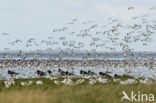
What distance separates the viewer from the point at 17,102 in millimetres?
23797

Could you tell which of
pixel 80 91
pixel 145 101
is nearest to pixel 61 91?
pixel 80 91

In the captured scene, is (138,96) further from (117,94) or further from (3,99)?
(3,99)

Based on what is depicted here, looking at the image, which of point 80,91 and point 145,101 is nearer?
point 145,101

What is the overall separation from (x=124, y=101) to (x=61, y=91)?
4232 mm

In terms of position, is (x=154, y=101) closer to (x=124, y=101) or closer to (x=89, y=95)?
(x=124, y=101)

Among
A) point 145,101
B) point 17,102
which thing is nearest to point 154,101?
point 145,101

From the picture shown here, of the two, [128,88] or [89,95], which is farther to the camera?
[128,88]

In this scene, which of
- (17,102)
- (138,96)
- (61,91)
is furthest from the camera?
(61,91)

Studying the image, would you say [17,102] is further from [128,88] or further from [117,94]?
[128,88]

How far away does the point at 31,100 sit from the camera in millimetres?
24125

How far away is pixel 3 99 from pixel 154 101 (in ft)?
20.5

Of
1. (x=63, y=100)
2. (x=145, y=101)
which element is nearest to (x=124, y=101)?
(x=145, y=101)

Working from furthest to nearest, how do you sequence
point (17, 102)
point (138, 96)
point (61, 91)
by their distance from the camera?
point (61, 91) < point (138, 96) < point (17, 102)

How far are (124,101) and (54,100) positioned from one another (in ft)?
9.52
